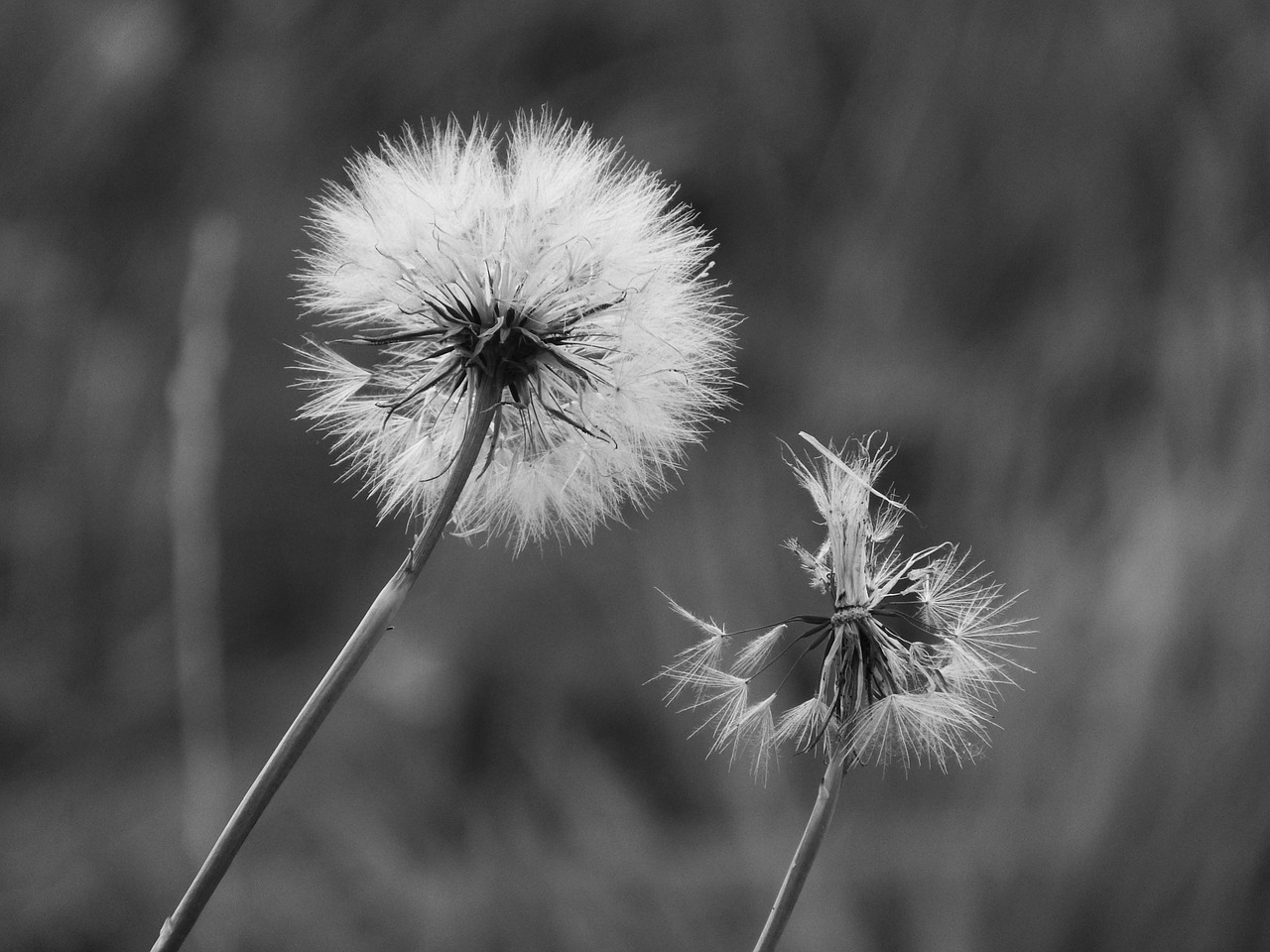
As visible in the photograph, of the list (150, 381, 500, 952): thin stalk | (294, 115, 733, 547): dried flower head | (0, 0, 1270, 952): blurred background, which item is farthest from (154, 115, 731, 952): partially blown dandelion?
(0, 0, 1270, 952): blurred background

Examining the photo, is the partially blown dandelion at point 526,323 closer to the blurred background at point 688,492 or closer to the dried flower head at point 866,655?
the dried flower head at point 866,655

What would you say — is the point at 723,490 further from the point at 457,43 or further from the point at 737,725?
the point at 737,725

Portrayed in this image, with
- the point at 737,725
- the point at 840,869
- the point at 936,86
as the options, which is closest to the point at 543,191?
the point at 737,725

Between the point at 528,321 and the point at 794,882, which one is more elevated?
the point at 528,321

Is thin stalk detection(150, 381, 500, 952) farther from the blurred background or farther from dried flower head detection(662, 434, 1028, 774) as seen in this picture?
the blurred background

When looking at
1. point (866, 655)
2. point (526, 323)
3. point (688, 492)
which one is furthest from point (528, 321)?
point (688, 492)

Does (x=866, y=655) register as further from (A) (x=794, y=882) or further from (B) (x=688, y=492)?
(B) (x=688, y=492)
